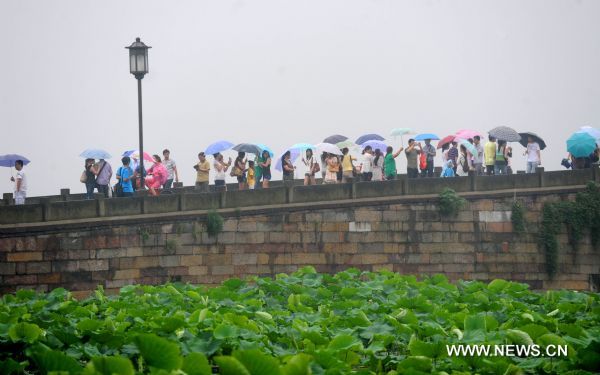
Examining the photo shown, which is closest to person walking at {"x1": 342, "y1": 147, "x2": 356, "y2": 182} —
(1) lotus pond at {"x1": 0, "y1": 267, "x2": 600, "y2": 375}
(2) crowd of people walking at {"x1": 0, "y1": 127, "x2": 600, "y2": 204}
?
(2) crowd of people walking at {"x1": 0, "y1": 127, "x2": 600, "y2": 204}

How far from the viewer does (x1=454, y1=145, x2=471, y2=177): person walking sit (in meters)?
34.8

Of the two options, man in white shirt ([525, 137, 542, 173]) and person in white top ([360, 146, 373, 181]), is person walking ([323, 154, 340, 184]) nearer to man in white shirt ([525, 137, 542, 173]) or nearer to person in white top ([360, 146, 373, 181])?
person in white top ([360, 146, 373, 181])

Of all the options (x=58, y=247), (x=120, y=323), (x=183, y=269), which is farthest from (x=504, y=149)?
(x=120, y=323)

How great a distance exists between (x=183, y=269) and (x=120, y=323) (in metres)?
15.3

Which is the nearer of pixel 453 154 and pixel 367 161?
pixel 367 161

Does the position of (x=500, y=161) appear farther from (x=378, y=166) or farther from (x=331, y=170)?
(x=331, y=170)

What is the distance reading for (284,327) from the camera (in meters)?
16.1

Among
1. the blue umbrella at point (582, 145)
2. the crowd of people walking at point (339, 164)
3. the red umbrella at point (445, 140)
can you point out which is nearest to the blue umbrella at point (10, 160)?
the crowd of people walking at point (339, 164)

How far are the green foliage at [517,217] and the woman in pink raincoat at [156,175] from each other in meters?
8.47

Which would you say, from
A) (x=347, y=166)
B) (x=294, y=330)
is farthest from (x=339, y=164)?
(x=294, y=330)

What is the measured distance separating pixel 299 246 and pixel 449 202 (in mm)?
3866

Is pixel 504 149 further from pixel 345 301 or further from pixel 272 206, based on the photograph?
pixel 345 301

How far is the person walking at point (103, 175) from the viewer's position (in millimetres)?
31641

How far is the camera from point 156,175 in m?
32.4
